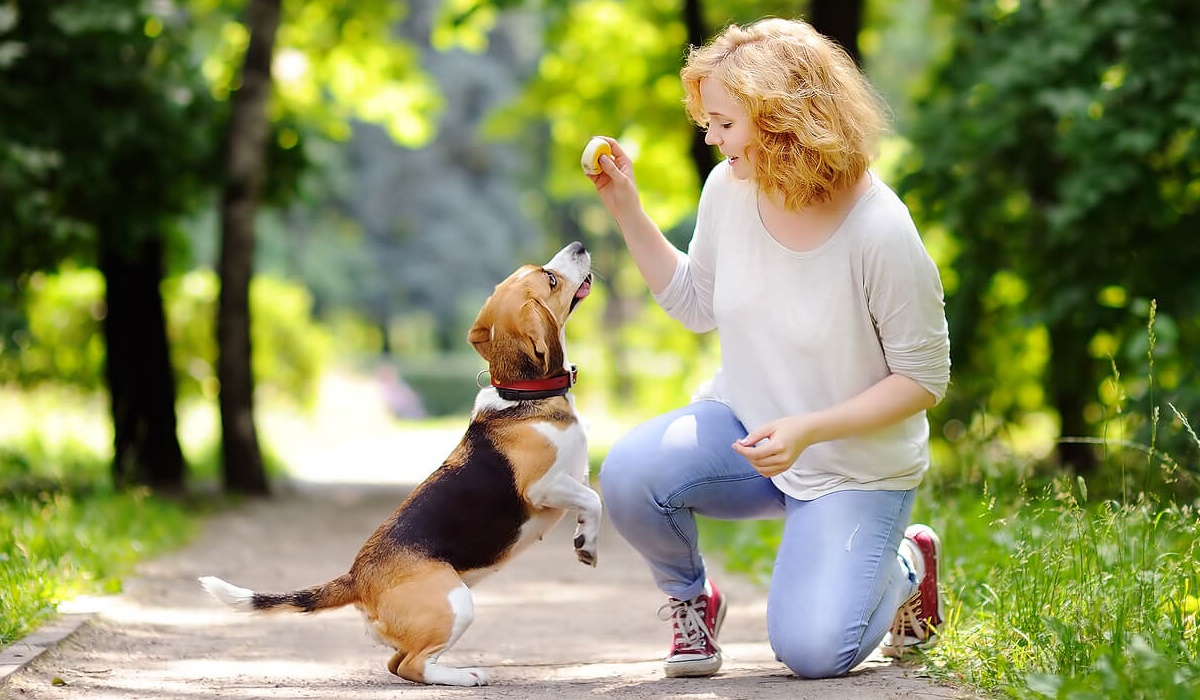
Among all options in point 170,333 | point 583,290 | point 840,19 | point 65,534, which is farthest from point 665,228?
point 583,290

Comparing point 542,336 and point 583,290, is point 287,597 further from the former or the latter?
point 583,290

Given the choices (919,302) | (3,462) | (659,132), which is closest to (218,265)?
(3,462)

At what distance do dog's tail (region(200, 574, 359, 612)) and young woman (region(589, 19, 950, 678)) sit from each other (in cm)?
87

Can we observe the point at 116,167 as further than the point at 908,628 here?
Yes

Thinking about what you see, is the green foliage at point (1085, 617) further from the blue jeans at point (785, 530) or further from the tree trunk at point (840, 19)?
the tree trunk at point (840, 19)

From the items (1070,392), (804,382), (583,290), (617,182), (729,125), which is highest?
(729,125)

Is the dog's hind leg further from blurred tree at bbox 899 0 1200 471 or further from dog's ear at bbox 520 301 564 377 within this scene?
blurred tree at bbox 899 0 1200 471

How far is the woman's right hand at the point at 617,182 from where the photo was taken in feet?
13.6

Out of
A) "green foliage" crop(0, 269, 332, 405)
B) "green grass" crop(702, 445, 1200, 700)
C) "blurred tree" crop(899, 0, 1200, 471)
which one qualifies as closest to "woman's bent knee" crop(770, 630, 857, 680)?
"green grass" crop(702, 445, 1200, 700)

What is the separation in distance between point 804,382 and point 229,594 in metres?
1.82

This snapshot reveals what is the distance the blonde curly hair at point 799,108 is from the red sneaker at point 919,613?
121cm

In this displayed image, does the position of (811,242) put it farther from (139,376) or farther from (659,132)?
(659,132)

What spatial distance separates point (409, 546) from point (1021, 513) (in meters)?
2.37

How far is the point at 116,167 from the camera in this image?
28.8 ft
